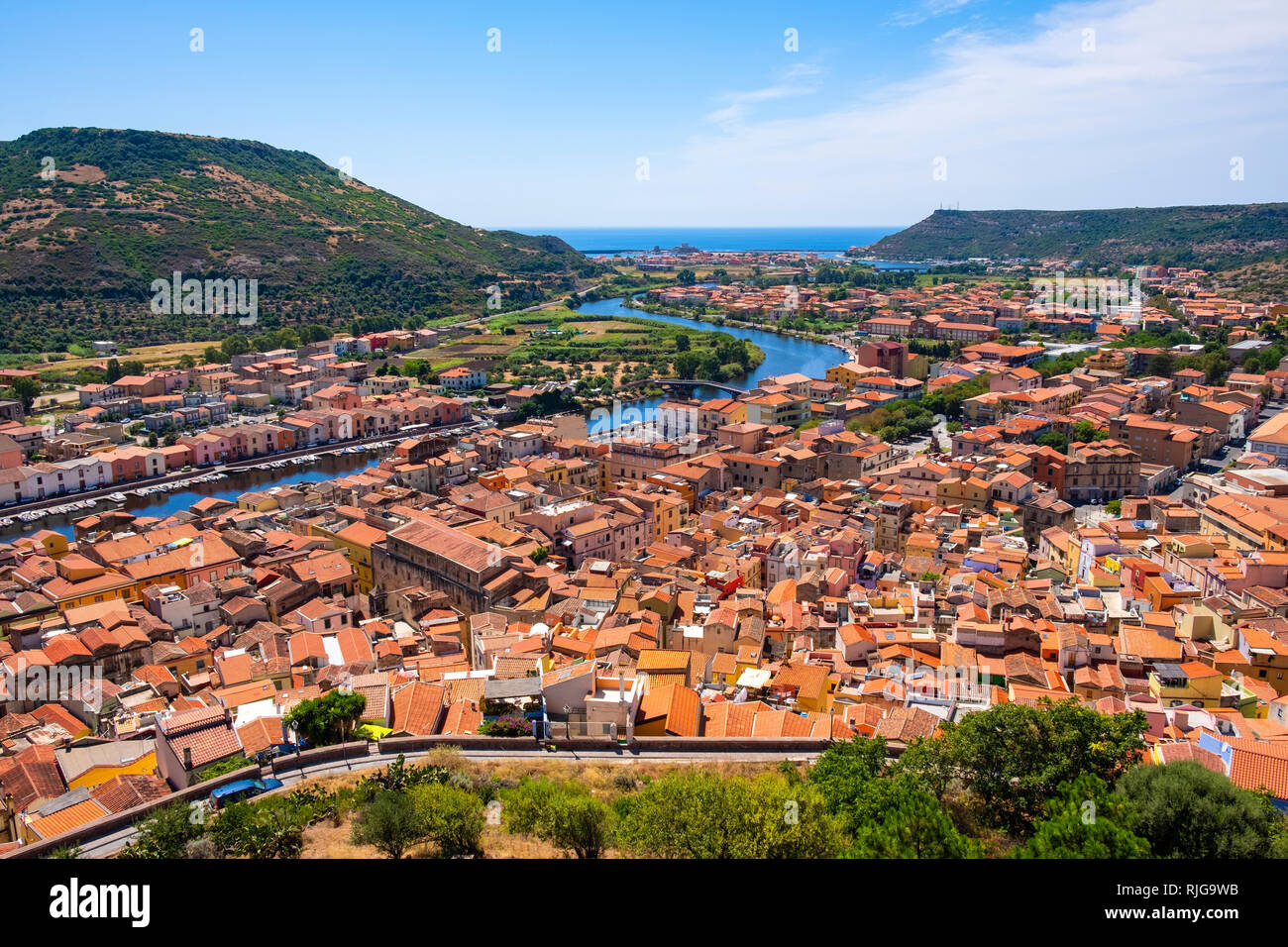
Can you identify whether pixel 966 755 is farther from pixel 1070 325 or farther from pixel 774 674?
pixel 1070 325

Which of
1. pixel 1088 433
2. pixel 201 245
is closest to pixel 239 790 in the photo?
pixel 1088 433

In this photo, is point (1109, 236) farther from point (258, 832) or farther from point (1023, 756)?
point (258, 832)

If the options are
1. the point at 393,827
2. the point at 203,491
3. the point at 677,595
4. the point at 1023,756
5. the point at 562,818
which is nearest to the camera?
the point at 393,827

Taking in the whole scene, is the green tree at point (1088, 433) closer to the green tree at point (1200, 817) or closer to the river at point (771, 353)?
the river at point (771, 353)

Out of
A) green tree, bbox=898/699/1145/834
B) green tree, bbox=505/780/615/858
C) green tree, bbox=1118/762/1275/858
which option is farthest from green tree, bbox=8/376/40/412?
green tree, bbox=1118/762/1275/858
